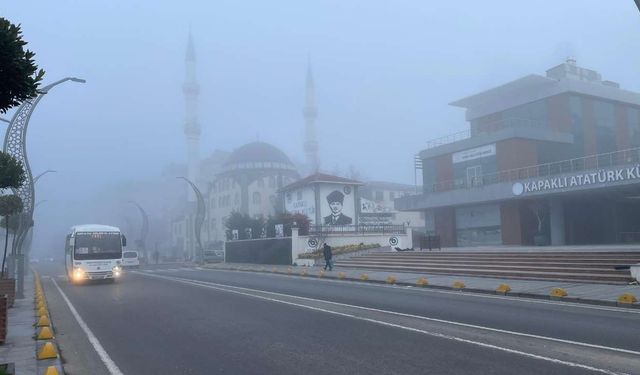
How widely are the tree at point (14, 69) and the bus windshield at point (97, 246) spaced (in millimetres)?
22446

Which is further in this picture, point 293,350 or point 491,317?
point 491,317

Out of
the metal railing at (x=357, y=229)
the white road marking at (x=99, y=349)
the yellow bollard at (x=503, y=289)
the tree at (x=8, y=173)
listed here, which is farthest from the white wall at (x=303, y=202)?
the tree at (x=8, y=173)

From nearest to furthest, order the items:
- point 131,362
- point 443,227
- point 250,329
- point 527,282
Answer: point 131,362
point 250,329
point 527,282
point 443,227

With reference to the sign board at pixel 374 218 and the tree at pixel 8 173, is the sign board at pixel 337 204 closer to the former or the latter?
the sign board at pixel 374 218

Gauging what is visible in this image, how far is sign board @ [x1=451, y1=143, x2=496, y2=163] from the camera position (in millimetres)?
45750

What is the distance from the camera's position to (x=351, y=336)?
33.5 ft

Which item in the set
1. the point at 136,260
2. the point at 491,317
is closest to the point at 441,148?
the point at 136,260

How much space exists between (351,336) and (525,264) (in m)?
15.7

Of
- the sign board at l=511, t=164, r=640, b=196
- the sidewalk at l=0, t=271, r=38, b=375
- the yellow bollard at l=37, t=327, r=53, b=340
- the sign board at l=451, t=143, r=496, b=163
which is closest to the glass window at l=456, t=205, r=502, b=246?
the sign board at l=451, t=143, r=496, b=163

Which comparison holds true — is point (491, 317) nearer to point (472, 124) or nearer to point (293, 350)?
point (293, 350)

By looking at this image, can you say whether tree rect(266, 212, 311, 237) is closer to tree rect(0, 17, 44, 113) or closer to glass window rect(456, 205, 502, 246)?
glass window rect(456, 205, 502, 246)

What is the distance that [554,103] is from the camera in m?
46.7

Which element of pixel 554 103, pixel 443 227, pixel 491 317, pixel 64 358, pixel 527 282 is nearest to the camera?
pixel 64 358

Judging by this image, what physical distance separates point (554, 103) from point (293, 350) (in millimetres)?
43662
